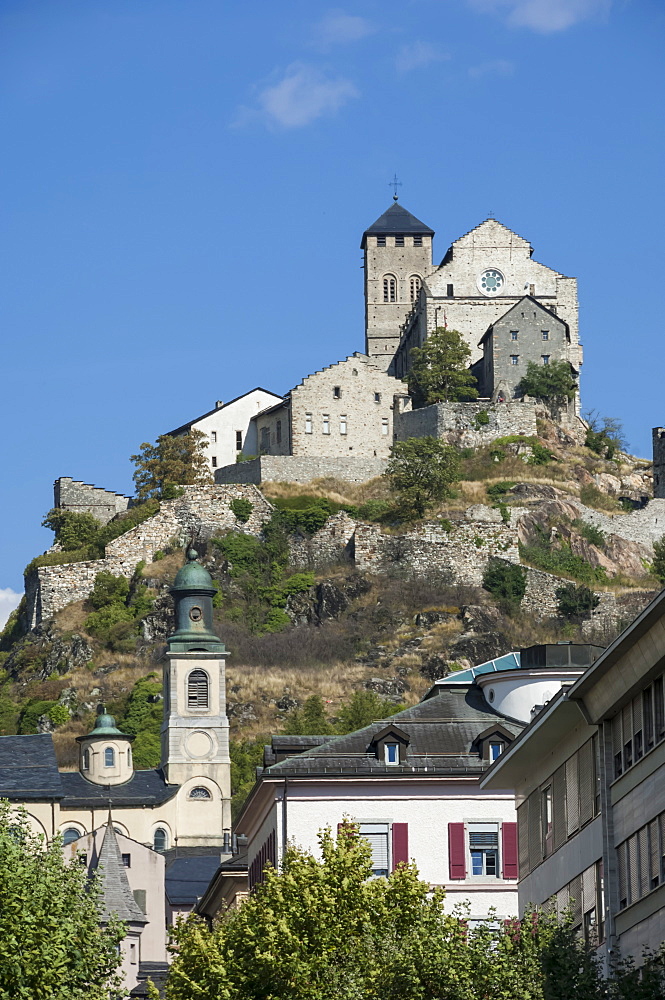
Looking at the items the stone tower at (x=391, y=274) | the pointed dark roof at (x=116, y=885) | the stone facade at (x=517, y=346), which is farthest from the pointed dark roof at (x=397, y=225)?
the pointed dark roof at (x=116, y=885)

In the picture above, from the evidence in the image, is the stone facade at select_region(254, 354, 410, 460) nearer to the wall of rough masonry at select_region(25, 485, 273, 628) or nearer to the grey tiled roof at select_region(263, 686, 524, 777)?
the wall of rough masonry at select_region(25, 485, 273, 628)

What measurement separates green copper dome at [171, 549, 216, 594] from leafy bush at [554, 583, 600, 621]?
784 inches

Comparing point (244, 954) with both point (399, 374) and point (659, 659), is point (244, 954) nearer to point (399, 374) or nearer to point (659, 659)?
point (659, 659)

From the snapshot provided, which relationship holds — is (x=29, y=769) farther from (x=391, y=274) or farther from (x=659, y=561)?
(x=391, y=274)

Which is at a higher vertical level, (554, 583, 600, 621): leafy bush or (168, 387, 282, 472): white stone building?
(168, 387, 282, 472): white stone building

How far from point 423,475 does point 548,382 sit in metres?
12.6

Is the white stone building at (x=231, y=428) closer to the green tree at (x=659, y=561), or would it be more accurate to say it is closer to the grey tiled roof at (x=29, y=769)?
the green tree at (x=659, y=561)

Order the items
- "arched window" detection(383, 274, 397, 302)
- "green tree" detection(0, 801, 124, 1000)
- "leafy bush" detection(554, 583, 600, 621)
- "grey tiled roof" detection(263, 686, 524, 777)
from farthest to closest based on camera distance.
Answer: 1. "arched window" detection(383, 274, 397, 302)
2. "leafy bush" detection(554, 583, 600, 621)
3. "grey tiled roof" detection(263, 686, 524, 777)
4. "green tree" detection(0, 801, 124, 1000)

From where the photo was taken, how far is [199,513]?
135 metres

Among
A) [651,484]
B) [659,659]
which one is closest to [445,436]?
[651,484]

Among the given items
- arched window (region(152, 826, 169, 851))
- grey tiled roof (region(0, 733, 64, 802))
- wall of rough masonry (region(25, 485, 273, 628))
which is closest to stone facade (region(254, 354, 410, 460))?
wall of rough masonry (region(25, 485, 273, 628))

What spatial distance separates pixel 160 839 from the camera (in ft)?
359

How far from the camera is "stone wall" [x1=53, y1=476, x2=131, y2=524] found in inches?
5945

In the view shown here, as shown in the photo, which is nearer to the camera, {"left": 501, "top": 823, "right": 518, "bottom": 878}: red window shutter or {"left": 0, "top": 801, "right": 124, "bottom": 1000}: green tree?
{"left": 0, "top": 801, "right": 124, "bottom": 1000}: green tree
